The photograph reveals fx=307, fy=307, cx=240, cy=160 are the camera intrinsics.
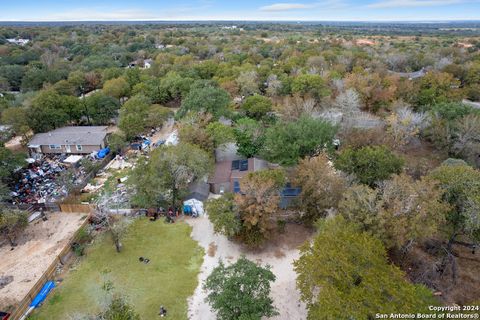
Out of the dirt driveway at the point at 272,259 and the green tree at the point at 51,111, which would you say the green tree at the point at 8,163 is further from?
the dirt driveway at the point at 272,259

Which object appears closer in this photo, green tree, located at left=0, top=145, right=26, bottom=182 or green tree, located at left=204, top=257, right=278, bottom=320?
green tree, located at left=204, top=257, right=278, bottom=320

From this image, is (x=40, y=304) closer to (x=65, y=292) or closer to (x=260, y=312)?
(x=65, y=292)

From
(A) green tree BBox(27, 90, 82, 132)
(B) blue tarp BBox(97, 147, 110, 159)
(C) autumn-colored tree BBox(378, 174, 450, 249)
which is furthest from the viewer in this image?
(A) green tree BBox(27, 90, 82, 132)

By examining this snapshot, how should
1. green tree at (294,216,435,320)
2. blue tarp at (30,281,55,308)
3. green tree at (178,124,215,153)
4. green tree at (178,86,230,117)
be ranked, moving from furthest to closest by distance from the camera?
green tree at (178,86,230,117), green tree at (178,124,215,153), blue tarp at (30,281,55,308), green tree at (294,216,435,320)

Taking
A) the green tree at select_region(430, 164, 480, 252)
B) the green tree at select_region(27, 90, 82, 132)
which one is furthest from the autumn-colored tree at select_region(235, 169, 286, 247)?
the green tree at select_region(27, 90, 82, 132)

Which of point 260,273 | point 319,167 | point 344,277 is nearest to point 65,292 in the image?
point 260,273

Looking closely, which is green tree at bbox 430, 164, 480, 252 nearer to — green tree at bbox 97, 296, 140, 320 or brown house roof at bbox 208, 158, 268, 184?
brown house roof at bbox 208, 158, 268, 184
